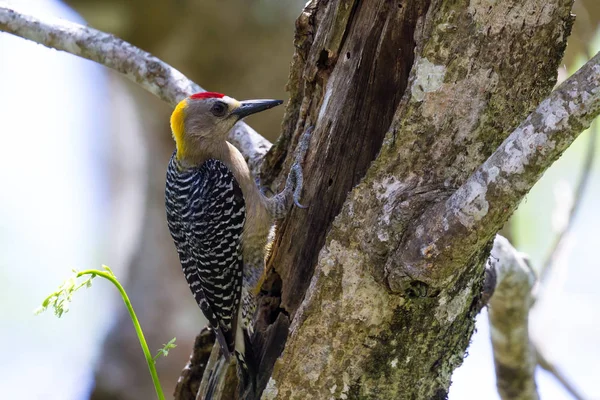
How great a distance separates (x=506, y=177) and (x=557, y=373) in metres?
2.92

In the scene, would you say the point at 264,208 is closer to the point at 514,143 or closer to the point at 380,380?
the point at 380,380

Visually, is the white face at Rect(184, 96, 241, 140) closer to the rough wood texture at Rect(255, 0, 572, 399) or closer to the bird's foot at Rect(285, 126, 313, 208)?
the bird's foot at Rect(285, 126, 313, 208)

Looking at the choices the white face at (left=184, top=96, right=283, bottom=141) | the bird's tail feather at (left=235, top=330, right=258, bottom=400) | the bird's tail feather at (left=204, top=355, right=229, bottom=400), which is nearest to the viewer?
the bird's tail feather at (left=235, top=330, right=258, bottom=400)

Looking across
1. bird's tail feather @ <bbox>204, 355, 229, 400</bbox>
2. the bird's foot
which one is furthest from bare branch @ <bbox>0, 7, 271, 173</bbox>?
bird's tail feather @ <bbox>204, 355, 229, 400</bbox>

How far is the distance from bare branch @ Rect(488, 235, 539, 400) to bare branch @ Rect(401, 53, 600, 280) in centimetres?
177

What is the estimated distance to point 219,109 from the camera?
4430 millimetres

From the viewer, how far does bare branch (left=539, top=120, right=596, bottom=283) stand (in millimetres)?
4582

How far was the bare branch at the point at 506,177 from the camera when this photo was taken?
2.12m

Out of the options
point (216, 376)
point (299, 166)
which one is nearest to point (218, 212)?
point (299, 166)

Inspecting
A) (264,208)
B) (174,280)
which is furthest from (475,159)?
(174,280)

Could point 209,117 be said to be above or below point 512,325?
above

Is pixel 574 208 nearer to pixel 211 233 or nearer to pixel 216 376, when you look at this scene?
pixel 211 233

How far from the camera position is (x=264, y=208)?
418 cm

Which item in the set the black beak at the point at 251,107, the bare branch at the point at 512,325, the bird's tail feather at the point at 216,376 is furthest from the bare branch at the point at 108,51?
the bare branch at the point at 512,325
